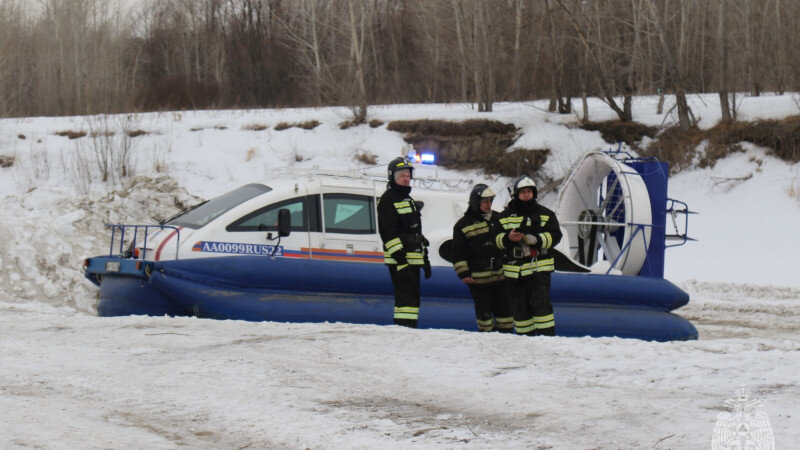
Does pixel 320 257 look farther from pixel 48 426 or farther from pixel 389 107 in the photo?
pixel 389 107

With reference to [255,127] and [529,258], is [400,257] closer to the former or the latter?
[529,258]

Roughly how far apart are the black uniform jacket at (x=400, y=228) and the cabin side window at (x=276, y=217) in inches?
46.9

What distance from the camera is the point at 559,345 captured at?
6227 millimetres

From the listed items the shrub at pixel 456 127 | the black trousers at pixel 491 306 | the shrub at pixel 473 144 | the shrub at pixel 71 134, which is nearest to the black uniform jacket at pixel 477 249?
the black trousers at pixel 491 306

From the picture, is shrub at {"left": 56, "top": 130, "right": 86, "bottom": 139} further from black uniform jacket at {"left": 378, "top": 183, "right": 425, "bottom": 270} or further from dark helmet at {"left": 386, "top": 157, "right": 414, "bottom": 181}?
black uniform jacket at {"left": 378, "top": 183, "right": 425, "bottom": 270}

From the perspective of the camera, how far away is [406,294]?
25.0 feet

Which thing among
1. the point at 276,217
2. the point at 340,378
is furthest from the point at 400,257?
the point at 340,378

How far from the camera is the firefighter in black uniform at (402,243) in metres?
7.60

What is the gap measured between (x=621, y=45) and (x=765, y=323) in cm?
1785

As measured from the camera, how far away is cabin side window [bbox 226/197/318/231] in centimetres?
850

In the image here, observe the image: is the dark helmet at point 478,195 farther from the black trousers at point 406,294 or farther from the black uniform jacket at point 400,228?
the black trousers at point 406,294

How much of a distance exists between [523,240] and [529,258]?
181 mm

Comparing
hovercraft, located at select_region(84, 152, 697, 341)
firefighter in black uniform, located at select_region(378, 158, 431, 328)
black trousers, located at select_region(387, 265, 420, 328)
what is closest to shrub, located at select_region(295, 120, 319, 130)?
hovercraft, located at select_region(84, 152, 697, 341)

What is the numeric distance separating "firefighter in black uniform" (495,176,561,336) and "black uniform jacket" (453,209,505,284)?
0.74 feet
